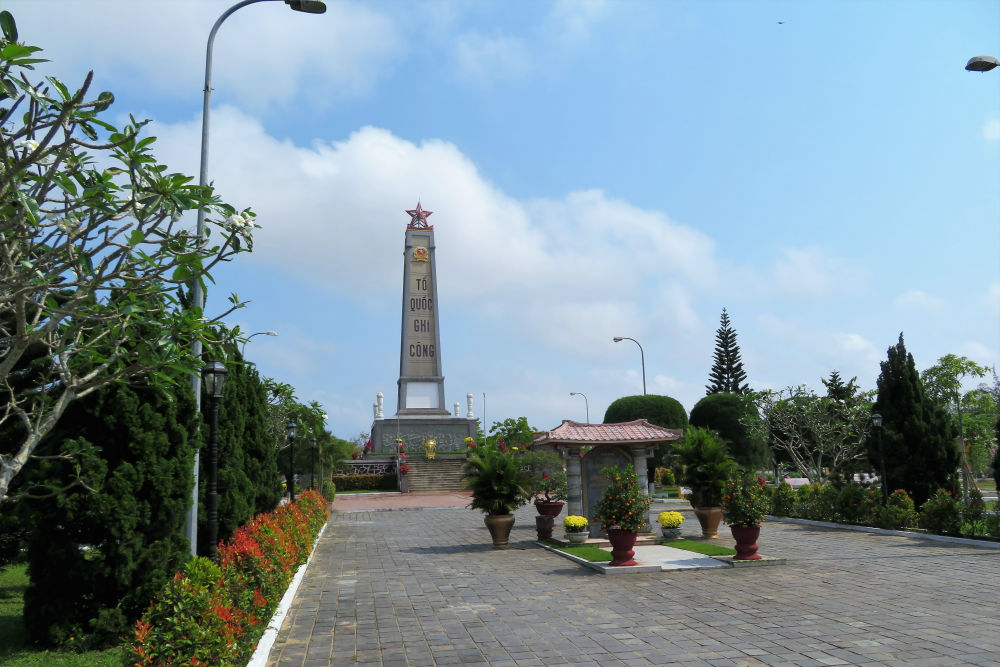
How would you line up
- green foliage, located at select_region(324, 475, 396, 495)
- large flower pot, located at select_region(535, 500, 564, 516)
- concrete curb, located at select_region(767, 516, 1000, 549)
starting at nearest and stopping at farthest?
concrete curb, located at select_region(767, 516, 1000, 549)
large flower pot, located at select_region(535, 500, 564, 516)
green foliage, located at select_region(324, 475, 396, 495)

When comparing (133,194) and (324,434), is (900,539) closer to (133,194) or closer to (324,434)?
(133,194)

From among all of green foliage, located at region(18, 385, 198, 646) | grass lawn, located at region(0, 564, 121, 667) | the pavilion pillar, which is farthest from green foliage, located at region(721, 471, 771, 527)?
grass lawn, located at region(0, 564, 121, 667)

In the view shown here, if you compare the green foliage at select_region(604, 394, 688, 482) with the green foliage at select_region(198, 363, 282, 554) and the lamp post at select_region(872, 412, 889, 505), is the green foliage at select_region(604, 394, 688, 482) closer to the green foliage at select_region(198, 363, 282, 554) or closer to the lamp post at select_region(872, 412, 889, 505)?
the lamp post at select_region(872, 412, 889, 505)

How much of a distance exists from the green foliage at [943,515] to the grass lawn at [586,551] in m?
8.91

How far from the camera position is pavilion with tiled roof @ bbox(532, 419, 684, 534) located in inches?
755

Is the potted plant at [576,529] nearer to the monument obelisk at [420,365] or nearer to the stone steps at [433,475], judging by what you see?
the stone steps at [433,475]

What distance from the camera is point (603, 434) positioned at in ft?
63.9

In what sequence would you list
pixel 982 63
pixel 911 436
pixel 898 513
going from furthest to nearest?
pixel 911 436
pixel 898 513
pixel 982 63

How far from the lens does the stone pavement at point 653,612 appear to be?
7855mm

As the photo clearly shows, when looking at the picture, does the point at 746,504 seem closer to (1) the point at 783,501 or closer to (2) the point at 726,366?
(1) the point at 783,501

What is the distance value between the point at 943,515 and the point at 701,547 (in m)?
6.60

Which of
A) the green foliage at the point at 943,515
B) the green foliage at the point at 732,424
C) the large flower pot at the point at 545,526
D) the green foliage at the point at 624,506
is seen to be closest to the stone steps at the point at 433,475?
the green foliage at the point at 732,424

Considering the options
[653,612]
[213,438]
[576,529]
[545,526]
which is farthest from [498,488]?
[213,438]

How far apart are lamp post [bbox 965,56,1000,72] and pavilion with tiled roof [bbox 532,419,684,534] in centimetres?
1101
